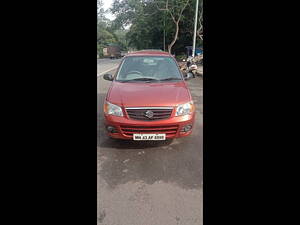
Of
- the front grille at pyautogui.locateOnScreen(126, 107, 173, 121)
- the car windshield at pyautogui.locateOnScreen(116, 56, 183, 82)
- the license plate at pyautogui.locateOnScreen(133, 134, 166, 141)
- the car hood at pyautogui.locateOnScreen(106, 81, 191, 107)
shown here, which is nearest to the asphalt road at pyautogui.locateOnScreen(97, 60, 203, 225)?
the license plate at pyautogui.locateOnScreen(133, 134, 166, 141)

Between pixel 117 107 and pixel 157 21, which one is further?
pixel 157 21

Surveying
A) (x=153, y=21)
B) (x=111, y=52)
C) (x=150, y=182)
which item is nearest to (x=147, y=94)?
(x=150, y=182)

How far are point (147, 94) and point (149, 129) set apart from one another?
0.57 meters

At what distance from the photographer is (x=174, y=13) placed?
70.6ft

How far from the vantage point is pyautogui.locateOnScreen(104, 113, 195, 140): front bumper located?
274 centimetres

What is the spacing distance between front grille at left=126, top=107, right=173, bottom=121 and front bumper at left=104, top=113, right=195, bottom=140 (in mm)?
58

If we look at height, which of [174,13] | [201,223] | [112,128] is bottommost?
[201,223]

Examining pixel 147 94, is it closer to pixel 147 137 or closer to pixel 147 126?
pixel 147 126

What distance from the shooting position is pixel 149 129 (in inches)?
109

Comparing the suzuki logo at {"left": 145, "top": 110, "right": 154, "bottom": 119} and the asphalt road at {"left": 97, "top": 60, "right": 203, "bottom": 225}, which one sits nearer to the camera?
the asphalt road at {"left": 97, "top": 60, "right": 203, "bottom": 225}

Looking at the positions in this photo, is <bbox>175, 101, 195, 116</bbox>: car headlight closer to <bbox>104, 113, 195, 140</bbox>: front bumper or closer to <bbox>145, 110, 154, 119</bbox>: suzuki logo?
<bbox>104, 113, 195, 140</bbox>: front bumper
